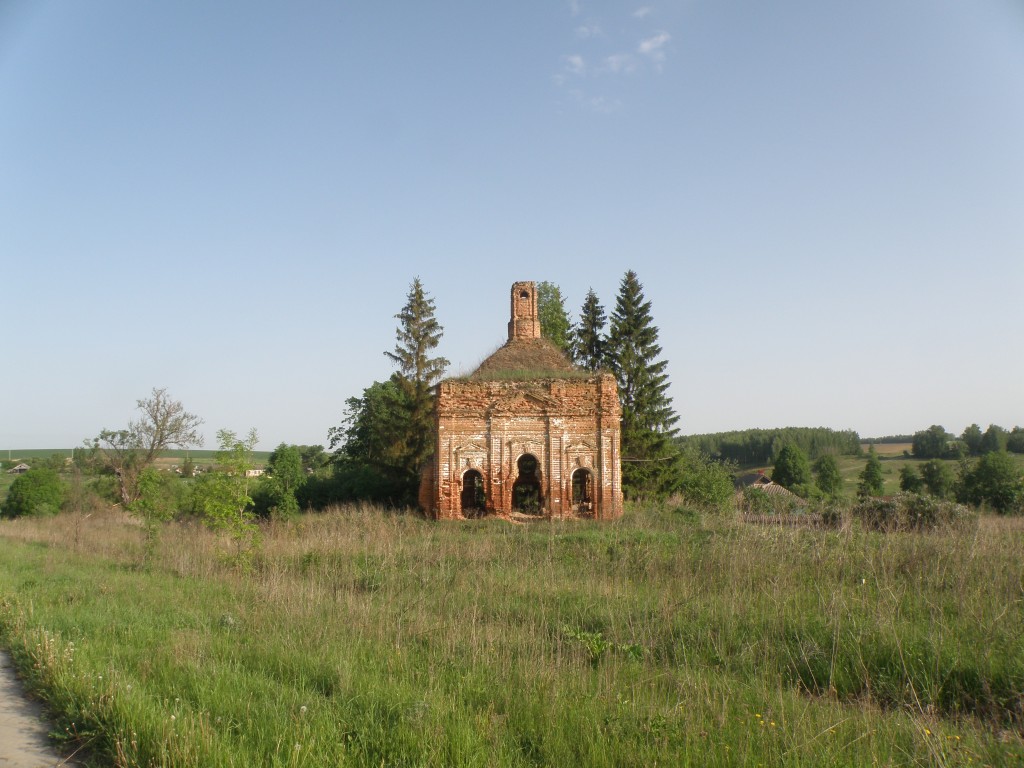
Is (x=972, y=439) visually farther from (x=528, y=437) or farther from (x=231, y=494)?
(x=231, y=494)

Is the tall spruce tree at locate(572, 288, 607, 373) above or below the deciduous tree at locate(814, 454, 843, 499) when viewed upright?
above

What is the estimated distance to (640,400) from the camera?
35.3 m

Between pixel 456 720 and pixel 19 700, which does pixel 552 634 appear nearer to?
pixel 456 720

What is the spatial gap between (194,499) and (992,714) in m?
12.7

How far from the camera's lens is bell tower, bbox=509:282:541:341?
84.3 feet

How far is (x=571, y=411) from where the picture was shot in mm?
20734

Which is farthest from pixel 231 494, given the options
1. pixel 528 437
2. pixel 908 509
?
pixel 908 509

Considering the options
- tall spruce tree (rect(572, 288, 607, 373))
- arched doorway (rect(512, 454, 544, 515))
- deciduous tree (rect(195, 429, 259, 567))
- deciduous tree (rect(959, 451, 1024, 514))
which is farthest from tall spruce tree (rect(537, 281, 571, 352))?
deciduous tree (rect(195, 429, 259, 567))

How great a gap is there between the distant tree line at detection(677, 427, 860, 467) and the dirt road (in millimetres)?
98669

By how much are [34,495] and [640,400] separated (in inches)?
1340

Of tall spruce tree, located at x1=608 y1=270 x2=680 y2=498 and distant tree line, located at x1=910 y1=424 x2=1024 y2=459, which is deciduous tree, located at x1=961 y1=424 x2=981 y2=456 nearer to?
distant tree line, located at x1=910 y1=424 x2=1024 y2=459

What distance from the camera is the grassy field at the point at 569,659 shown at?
3893mm

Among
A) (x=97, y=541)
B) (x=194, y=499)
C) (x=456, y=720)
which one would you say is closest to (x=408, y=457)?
(x=97, y=541)

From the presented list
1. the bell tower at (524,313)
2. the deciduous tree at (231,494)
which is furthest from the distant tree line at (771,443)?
the deciduous tree at (231,494)
